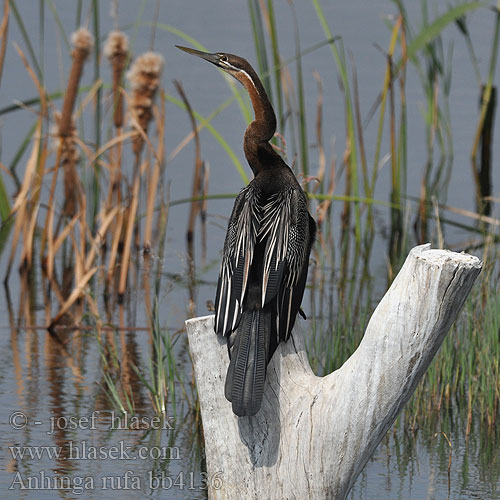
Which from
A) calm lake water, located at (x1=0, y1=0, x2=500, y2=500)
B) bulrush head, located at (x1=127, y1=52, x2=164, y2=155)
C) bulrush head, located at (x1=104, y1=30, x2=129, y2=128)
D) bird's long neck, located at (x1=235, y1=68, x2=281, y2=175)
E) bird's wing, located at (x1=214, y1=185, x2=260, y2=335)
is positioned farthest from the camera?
bulrush head, located at (x1=104, y1=30, x2=129, y2=128)

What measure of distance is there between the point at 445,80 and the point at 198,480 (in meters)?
5.23

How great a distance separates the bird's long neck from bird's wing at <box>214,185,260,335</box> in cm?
15

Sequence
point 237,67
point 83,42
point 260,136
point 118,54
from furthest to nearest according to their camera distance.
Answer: point 118,54 → point 83,42 → point 237,67 → point 260,136

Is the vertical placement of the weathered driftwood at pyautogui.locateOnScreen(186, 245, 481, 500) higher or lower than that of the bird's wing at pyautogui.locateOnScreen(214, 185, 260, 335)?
lower

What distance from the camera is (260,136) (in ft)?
10.8

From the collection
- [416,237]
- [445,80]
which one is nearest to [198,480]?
[416,237]

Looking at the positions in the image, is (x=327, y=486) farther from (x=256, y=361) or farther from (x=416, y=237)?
(x=416, y=237)

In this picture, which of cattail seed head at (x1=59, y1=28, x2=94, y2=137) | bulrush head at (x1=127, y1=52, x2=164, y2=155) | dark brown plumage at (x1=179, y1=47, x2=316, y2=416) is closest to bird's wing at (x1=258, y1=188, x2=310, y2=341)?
dark brown plumage at (x1=179, y1=47, x2=316, y2=416)

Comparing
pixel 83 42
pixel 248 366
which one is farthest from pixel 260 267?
pixel 83 42

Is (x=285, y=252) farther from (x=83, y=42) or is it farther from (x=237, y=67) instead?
(x=83, y=42)

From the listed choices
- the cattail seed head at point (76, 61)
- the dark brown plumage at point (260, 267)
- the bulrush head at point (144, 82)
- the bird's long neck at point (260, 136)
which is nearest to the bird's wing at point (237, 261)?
the dark brown plumage at point (260, 267)

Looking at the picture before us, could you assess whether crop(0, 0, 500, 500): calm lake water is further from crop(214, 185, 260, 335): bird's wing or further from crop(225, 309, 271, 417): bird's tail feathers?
crop(225, 309, 271, 417): bird's tail feathers

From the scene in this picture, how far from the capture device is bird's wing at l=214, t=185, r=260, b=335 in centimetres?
287

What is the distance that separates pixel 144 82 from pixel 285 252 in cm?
282
